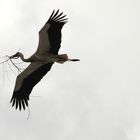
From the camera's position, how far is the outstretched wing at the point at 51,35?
18.5 metres

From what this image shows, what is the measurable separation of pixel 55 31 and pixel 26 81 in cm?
223

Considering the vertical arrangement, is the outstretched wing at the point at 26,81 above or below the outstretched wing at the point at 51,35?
below

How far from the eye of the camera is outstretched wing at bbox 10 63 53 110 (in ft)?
62.6

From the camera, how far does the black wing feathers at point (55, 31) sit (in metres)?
18.4

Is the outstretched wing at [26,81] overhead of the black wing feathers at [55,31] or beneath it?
beneath

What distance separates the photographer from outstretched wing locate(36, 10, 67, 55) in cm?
1847

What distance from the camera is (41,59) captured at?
1852cm

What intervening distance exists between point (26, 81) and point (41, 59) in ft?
4.26

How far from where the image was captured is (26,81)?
19.4m

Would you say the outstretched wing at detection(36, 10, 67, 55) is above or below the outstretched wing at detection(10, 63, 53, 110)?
above

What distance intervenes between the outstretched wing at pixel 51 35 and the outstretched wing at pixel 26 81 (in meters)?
0.61

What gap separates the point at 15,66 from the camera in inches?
631

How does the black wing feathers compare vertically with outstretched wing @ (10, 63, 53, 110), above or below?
above

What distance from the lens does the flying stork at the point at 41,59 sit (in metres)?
18.5
